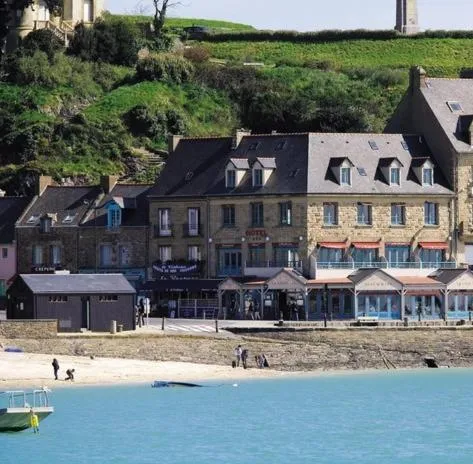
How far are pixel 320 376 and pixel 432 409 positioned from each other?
30.9ft

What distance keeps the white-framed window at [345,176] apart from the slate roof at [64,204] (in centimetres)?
1375

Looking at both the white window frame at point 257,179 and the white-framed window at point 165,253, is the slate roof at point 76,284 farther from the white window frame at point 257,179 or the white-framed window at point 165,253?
the white-framed window at point 165,253

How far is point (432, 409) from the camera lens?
83.3 m

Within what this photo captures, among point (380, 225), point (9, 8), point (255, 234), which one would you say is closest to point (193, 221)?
point (255, 234)

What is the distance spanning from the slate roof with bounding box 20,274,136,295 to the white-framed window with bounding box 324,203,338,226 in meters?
12.4

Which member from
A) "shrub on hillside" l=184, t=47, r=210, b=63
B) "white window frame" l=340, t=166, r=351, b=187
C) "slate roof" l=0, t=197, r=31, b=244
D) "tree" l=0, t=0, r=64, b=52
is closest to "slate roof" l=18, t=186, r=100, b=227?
"slate roof" l=0, t=197, r=31, b=244

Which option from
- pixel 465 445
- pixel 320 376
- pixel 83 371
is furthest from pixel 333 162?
pixel 465 445

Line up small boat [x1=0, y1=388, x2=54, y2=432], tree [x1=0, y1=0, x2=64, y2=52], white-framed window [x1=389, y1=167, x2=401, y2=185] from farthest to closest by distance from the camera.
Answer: tree [x1=0, y1=0, x2=64, y2=52]
white-framed window [x1=389, y1=167, x2=401, y2=185]
small boat [x1=0, y1=388, x2=54, y2=432]

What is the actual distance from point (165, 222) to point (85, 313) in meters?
15.3

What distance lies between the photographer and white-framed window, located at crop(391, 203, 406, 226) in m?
106

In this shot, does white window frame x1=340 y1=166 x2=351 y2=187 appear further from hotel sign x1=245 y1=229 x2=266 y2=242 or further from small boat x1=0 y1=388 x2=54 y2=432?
small boat x1=0 y1=388 x2=54 y2=432

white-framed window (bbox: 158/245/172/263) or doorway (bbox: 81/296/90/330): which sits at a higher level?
white-framed window (bbox: 158/245/172/263)

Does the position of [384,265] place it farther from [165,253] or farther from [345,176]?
[165,253]

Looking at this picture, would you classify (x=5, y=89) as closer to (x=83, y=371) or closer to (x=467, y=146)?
(x=467, y=146)
